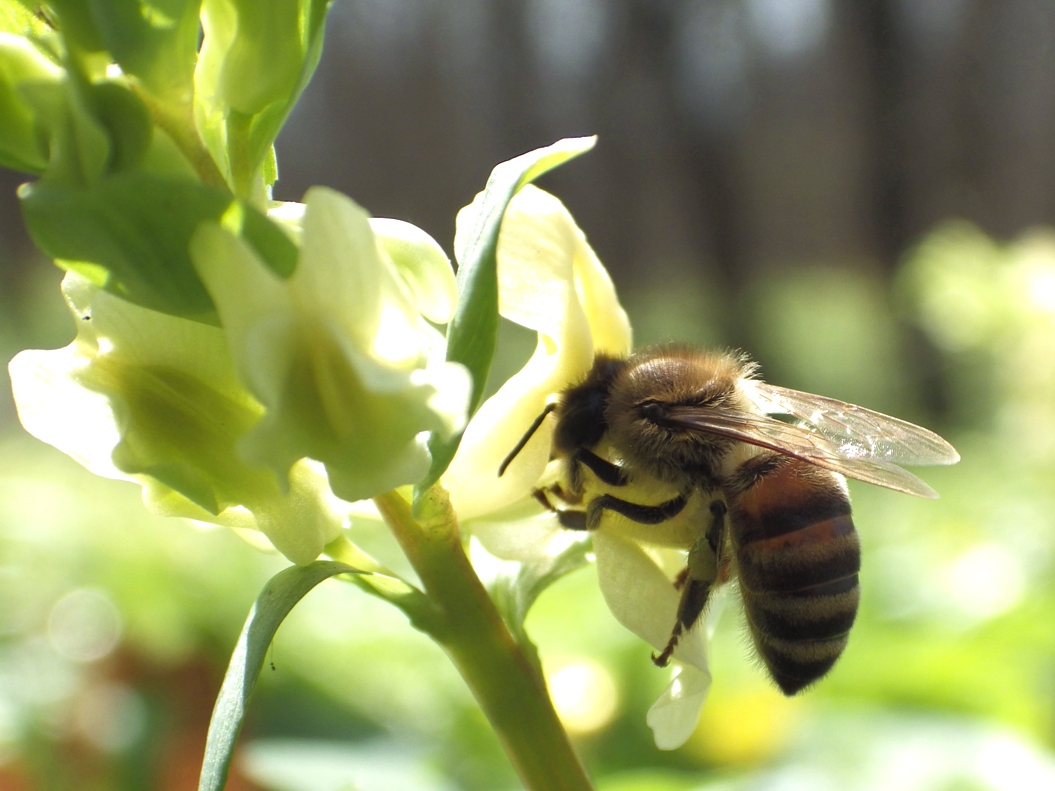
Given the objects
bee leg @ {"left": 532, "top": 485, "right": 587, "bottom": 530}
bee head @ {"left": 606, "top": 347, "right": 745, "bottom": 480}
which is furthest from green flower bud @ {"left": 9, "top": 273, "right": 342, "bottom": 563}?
bee head @ {"left": 606, "top": 347, "right": 745, "bottom": 480}

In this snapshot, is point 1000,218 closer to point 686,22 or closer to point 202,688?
point 686,22

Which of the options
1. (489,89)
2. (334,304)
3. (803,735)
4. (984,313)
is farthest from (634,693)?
(489,89)

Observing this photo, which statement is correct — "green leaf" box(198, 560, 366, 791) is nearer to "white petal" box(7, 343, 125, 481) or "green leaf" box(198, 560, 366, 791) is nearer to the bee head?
"white petal" box(7, 343, 125, 481)

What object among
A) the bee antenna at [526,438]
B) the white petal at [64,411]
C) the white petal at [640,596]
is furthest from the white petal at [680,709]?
the white petal at [64,411]

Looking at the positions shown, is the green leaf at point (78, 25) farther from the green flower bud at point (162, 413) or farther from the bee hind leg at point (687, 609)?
Answer: the bee hind leg at point (687, 609)

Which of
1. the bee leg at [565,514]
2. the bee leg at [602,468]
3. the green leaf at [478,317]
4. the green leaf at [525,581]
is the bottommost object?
the bee leg at [602,468]

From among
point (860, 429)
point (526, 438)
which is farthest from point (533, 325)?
point (860, 429)

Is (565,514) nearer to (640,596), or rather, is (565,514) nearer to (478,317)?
(640,596)
